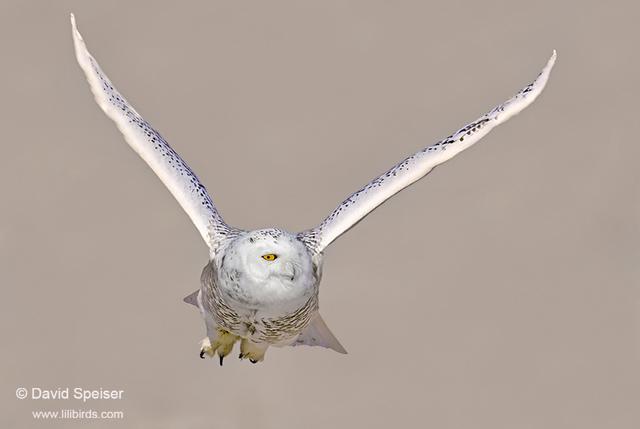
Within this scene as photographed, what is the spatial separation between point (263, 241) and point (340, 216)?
81 centimetres

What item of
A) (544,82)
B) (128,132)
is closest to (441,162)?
(544,82)

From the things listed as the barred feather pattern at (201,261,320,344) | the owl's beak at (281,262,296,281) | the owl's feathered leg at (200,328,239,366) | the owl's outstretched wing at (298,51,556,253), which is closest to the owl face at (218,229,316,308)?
the owl's beak at (281,262,296,281)

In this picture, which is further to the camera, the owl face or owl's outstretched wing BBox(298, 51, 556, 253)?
owl's outstretched wing BBox(298, 51, 556, 253)

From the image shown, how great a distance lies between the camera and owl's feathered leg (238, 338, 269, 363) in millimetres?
6797

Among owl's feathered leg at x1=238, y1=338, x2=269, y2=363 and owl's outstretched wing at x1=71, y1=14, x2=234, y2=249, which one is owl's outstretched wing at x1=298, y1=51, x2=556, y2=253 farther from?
owl's feathered leg at x1=238, y1=338, x2=269, y2=363

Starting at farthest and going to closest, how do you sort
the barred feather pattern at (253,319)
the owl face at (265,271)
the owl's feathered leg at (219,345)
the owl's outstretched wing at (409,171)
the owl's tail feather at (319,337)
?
the owl's tail feather at (319,337) → the owl's feathered leg at (219,345) → the owl's outstretched wing at (409,171) → the barred feather pattern at (253,319) → the owl face at (265,271)

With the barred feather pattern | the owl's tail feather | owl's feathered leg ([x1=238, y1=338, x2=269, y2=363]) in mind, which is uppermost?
the owl's tail feather

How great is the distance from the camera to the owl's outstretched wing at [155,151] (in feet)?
21.6

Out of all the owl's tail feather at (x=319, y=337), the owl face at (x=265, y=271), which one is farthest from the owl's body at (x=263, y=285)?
the owl's tail feather at (x=319, y=337)

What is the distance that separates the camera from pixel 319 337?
702 cm

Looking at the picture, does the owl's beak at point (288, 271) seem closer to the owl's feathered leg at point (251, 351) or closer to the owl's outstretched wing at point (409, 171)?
the owl's outstretched wing at point (409, 171)

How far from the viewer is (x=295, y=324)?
6207mm

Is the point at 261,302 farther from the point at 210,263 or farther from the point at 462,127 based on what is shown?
the point at 462,127

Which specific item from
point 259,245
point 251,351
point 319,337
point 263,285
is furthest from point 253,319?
point 319,337
